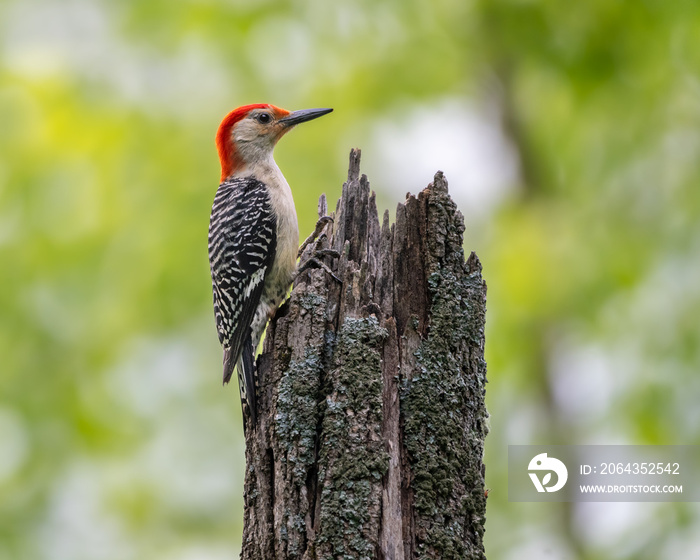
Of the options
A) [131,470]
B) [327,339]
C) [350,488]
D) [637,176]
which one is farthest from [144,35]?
[350,488]

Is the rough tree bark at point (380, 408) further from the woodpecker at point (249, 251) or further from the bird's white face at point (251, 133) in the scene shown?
the bird's white face at point (251, 133)

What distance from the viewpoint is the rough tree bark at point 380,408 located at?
327 centimetres

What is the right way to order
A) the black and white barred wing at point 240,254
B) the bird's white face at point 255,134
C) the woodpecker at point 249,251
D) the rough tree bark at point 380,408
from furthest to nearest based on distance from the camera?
the bird's white face at point 255,134, the black and white barred wing at point 240,254, the woodpecker at point 249,251, the rough tree bark at point 380,408

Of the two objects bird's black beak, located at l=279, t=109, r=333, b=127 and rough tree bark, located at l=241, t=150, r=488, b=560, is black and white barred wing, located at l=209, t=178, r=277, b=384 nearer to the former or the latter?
bird's black beak, located at l=279, t=109, r=333, b=127

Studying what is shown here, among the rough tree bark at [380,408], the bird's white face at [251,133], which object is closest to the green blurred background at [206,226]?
the bird's white face at [251,133]

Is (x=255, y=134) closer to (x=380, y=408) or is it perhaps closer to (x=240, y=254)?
(x=240, y=254)

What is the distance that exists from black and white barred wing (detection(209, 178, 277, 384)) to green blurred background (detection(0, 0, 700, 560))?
7.33 feet

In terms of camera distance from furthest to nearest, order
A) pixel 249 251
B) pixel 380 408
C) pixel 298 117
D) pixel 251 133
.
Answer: pixel 298 117 → pixel 251 133 → pixel 249 251 → pixel 380 408

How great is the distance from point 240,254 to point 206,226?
259 cm

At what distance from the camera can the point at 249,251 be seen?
5.95 meters

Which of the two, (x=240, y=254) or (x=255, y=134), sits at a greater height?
(x=255, y=134)

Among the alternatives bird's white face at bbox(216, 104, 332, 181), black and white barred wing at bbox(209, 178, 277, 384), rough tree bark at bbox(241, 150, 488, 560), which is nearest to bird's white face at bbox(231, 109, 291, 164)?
bird's white face at bbox(216, 104, 332, 181)

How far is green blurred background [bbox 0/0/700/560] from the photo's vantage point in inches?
328

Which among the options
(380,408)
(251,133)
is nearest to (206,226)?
(251,133)
